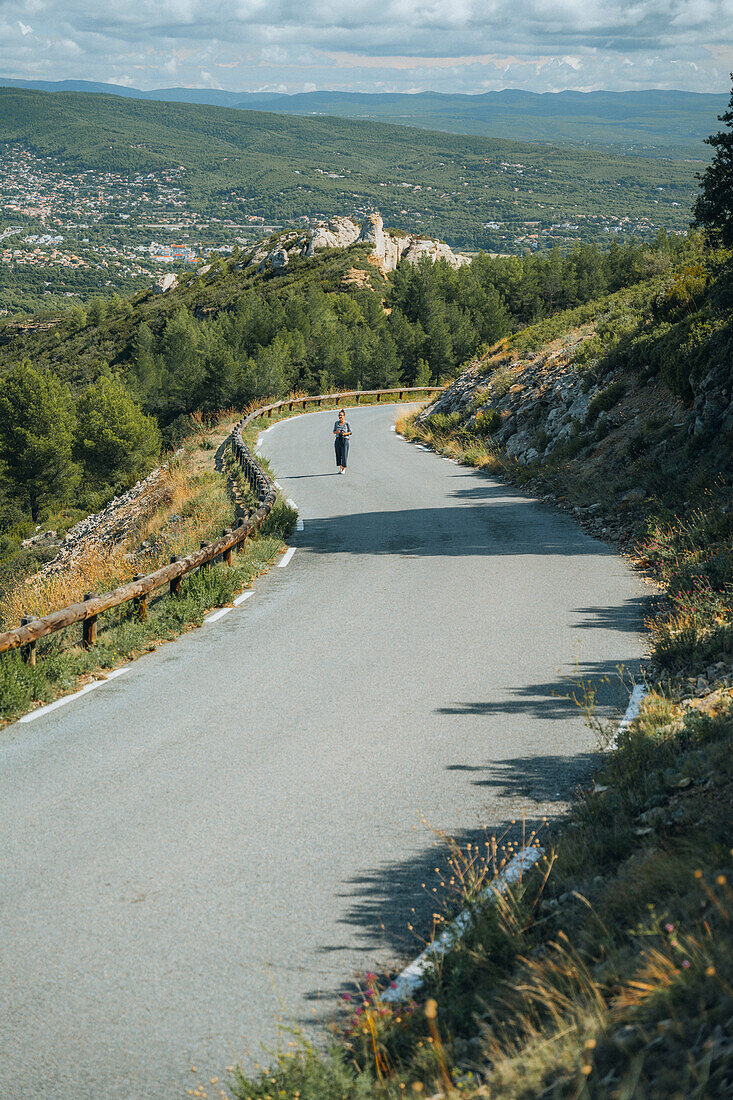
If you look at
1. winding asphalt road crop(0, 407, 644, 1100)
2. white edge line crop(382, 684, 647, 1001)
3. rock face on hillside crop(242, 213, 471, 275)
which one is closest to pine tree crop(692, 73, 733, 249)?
winding asphalt road crop(0, 407, 644, 1100)

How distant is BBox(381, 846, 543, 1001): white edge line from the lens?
383cm

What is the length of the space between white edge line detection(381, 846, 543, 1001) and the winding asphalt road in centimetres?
19

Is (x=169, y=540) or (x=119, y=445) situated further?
(x=119, y=445)

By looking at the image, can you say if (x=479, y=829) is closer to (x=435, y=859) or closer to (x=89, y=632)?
(x=435, y=859)

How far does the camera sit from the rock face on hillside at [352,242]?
393ft

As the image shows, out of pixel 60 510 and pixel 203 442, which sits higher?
pixel 203 442

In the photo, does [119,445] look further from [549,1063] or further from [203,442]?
[549,1063]

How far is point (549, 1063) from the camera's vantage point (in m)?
2.81

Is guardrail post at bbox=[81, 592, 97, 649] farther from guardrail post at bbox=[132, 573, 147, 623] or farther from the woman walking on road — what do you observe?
the woman walking on road

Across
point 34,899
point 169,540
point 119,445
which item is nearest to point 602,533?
point 169,540

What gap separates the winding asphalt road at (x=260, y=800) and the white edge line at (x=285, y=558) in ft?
6.58

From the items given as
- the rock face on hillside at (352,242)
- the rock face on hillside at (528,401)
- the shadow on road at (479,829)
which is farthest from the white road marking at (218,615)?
the rock face on hillside at (352,242)

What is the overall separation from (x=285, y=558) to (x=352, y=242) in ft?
441

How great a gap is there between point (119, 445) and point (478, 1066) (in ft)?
203
